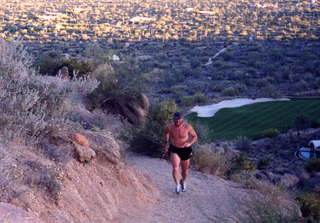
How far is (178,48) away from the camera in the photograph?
5412 centimetres

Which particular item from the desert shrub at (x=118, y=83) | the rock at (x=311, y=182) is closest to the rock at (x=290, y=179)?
the rock at (x=311, y=182)

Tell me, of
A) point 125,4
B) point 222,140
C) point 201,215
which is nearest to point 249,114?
point 222,140

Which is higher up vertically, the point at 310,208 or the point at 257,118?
the point at 310,208

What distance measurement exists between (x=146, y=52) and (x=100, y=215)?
43338 mm

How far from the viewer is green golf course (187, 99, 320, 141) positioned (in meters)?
28.1

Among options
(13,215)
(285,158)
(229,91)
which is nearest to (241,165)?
(285,158)

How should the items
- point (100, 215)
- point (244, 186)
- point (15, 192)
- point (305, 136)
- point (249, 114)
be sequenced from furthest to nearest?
1. point (249, 114)
2. point (305, 136)
3. point (244, 186)
4. point (100, 215)
5. point (15, 192)

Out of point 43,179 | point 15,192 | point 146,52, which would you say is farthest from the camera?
point 146,52

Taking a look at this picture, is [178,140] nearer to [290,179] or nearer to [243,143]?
[290,179]

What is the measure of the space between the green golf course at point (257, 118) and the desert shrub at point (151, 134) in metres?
12.1

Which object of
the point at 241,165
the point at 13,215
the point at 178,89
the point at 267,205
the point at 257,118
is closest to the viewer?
the point at 13,215

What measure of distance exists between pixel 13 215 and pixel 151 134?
8855 mm

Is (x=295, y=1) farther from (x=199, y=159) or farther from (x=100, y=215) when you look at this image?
(x=100, y=215)

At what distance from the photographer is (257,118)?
30891mm
